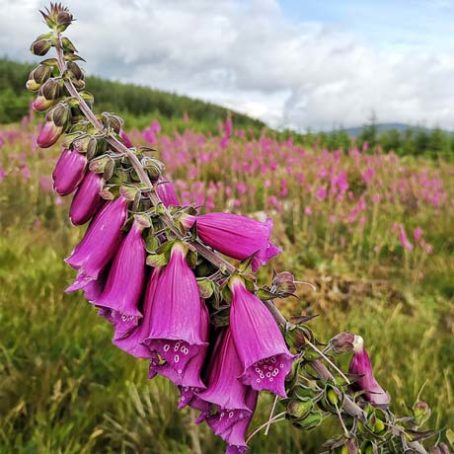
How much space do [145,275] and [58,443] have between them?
1655 millimetres

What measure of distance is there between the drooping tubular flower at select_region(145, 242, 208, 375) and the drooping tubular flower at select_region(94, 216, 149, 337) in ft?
0.18

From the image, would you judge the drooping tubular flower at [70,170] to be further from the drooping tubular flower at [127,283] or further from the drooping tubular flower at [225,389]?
the drooping tubular flower at [225,389]

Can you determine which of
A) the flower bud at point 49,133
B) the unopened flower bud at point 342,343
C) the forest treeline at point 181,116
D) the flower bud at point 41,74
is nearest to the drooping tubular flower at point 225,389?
the unopened flower bud at point 342,343

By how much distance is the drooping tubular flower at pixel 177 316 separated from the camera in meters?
1.07

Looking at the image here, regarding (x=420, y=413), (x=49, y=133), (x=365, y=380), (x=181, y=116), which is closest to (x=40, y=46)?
(x=49, y=133)

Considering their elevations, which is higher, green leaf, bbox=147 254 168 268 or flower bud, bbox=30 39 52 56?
flower bud, bbox=30 39 52 56

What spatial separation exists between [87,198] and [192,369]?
37cm

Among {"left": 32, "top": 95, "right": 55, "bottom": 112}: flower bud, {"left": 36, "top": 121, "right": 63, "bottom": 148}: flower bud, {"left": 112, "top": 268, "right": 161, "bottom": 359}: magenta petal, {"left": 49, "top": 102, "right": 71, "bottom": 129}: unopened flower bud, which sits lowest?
{"left": 112, "top": 268, "right": 161, "bottom": 359}: magenta petal

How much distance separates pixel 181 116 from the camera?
22.7 m

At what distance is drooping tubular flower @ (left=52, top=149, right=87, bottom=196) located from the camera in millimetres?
1156

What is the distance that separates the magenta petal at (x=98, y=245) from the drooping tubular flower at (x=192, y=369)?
8.0 inches

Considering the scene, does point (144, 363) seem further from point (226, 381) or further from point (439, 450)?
point (226, 381)

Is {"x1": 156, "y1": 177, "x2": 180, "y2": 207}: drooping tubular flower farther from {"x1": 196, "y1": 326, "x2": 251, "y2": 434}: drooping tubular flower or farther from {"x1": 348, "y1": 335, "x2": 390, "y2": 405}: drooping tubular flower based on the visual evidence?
{"x1": 348, "y1": 335, "x2": 390, "y2": 405}: drooping tubular flower

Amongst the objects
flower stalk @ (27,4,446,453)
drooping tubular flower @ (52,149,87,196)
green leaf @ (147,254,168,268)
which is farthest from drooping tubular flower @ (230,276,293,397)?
drooping tubular flower @ (52,149,87,196)
